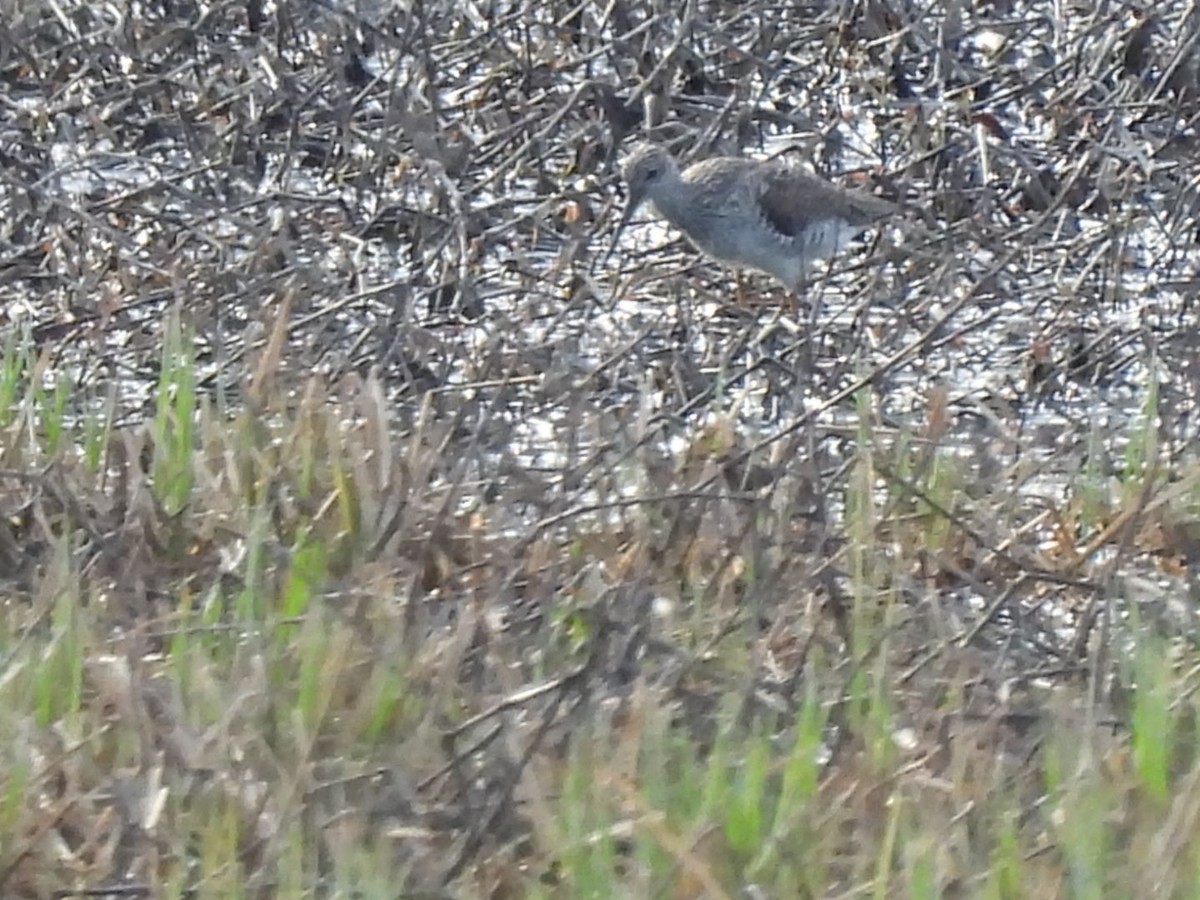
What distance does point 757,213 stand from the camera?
6391 millimetres

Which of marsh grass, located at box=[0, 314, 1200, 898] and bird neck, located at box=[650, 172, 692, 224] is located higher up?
bird neck, located at box=[650, 172, 692, 224]

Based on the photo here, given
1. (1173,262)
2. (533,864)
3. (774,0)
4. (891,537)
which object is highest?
(774,0)

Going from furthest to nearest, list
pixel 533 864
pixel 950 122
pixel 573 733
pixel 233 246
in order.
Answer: pixel 950 122
pixel 233 246
pixel 573 733
pixel 533 864

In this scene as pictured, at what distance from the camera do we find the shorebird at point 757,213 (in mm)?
6391

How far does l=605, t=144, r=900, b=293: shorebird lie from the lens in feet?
21.0

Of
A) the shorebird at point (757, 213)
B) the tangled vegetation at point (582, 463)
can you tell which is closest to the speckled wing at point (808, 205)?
the shorebird at point (757, 213)

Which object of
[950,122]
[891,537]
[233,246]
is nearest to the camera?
[891,537]

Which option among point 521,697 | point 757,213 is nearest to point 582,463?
point 521,697

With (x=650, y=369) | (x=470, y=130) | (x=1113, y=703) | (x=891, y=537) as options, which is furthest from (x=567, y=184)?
(x=1113, y=703)

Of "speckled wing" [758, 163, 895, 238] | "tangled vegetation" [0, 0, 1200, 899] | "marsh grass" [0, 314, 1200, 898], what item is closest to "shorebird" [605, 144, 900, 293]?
"speckled wing" [758, 163, 895, 238]

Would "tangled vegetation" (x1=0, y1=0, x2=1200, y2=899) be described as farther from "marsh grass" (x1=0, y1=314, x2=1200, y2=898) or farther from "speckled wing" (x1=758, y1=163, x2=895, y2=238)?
"speckled wing" (x1=758, y1=163, x2=895, y2=238)

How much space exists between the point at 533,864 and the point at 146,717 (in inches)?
22.7

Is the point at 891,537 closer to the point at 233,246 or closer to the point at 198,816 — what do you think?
the point at 198,816

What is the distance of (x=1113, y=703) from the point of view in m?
3.64
